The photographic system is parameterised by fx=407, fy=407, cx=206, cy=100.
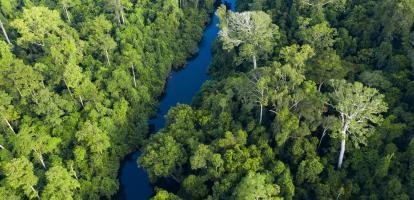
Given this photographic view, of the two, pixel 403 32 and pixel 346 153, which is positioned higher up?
pixel 403 32

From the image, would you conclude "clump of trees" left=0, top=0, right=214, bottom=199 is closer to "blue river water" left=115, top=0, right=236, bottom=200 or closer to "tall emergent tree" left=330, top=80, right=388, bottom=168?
"blue river water" left=115, top=0, right=236, bottom=200

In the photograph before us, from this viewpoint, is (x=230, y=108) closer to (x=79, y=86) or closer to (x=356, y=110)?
(x=356, y=110)

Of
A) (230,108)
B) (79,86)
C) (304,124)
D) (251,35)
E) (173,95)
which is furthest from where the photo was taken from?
(173,95)

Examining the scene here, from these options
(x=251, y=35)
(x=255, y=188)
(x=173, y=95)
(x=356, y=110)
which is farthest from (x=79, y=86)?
(x=356, y=110)

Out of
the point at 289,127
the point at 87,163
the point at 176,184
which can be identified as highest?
the point at 289,127

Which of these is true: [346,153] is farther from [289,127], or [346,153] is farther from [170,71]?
[170,71]

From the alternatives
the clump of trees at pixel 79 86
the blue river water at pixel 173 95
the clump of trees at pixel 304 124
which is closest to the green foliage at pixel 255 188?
the clump of trees at pixel 304 124

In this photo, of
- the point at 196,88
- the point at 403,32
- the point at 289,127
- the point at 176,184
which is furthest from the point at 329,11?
the point at 176,184

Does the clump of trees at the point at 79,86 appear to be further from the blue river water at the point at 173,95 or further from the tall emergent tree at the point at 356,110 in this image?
the tall emergent tree at the point at 356,110
